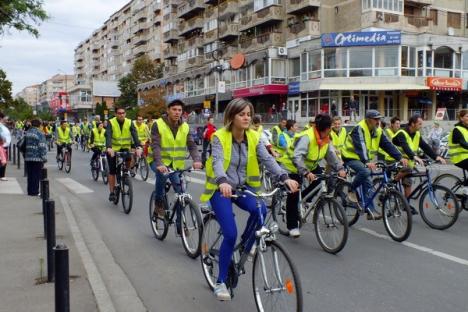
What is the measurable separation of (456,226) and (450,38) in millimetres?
35588

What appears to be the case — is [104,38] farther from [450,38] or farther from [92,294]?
[92,294]

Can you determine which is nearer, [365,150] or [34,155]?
[365,150]

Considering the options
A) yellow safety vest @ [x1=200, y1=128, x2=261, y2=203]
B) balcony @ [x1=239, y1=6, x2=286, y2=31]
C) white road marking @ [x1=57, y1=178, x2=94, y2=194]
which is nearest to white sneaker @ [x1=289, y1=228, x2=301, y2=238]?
yellow safety vest @ [x1=200, y1=128, x2=261, y2=203]

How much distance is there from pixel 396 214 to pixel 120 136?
5367 mm

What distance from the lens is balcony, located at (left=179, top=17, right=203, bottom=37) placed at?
64625mm

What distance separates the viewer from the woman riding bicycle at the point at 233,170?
4371 millimetres

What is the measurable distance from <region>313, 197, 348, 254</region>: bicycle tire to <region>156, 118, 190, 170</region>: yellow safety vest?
1928mm

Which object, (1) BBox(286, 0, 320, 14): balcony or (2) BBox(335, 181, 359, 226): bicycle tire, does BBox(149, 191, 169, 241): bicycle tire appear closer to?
(2) BBox(335, 181, 359, 226): bicycle tire

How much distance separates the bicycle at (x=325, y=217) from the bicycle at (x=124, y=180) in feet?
10.7

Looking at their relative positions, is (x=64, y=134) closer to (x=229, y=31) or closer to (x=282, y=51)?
(x=282, y=51)

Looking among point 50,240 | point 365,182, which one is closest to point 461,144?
point 365,182

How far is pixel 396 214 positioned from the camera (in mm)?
7176

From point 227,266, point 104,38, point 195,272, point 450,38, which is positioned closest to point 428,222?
point 195,272

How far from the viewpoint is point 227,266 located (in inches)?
176
